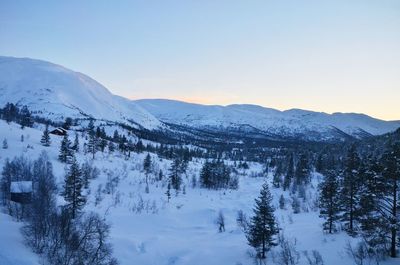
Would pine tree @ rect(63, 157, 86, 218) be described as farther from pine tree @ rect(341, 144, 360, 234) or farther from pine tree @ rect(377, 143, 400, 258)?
pine tree @ rect(377, 143, 400, 258)

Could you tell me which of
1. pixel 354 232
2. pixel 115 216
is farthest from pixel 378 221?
pixel 115 216

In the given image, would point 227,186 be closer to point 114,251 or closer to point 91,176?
point 91,176

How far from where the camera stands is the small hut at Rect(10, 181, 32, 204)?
44.9m

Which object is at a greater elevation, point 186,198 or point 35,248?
point 35,248

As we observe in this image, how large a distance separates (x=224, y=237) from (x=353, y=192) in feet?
59.7

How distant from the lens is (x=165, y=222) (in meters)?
59.8

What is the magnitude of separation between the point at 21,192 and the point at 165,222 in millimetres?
23788

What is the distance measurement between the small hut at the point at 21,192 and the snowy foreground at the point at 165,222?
26.5 ft

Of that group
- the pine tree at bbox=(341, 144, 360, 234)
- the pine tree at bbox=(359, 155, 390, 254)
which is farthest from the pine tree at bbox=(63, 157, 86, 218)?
the pine tree at bbox=(359, 155, 390, 254)

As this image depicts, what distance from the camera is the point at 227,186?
100000 mm

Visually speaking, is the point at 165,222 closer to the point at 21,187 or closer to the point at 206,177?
the point at 21,187

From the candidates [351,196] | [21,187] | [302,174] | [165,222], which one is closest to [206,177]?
[302,174]

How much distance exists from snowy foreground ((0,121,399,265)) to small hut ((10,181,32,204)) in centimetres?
808

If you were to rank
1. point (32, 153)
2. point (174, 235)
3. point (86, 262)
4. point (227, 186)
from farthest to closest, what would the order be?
point (227, 186) < point (32, 153) < point (174, 235) < point (86, 262)
